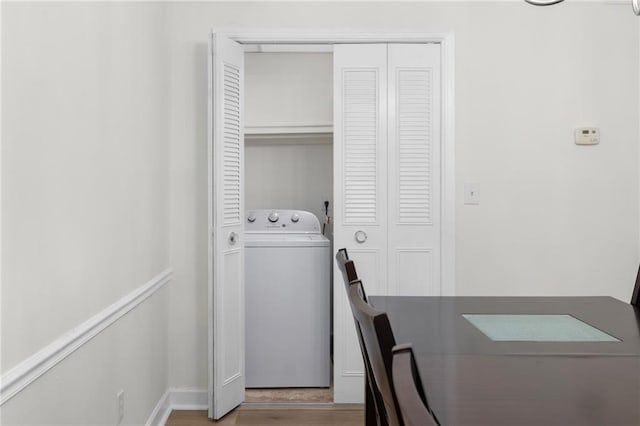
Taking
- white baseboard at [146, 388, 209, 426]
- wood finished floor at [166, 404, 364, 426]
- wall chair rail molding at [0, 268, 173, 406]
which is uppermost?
wall chair rail molding at [0, 268, 173, 406]

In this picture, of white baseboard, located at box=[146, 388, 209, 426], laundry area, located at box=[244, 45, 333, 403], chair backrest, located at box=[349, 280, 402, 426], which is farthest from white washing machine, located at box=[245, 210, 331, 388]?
chair backrest, located at box=[349, 280, 402, 426]

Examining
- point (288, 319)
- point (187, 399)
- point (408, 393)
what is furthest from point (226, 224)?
→ point (408, 393)

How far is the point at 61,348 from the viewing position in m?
1.39

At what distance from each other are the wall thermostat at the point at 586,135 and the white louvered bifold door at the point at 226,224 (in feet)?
6.28

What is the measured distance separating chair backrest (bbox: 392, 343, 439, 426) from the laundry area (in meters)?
2.44

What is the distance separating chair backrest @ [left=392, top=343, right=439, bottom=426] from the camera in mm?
520

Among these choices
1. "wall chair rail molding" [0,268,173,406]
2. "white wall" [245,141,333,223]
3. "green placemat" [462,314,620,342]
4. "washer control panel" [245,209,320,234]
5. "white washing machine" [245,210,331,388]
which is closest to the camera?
"wall chair rail molding" [0,268,173,406]

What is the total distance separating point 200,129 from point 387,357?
7.40 ft

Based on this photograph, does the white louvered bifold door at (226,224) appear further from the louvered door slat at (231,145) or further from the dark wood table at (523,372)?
the dark wood table at (523,372)

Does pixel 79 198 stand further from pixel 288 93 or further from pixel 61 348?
pixel 288 93

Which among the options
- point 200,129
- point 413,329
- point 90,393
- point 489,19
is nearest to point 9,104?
point 90,393

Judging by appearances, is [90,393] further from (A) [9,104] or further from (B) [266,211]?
(B) [266,211]

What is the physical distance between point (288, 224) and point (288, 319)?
903 mm

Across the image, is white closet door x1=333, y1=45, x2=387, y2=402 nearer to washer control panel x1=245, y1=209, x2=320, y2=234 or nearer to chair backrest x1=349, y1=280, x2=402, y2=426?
washer control panel x1=245, y1=209, x2=320, y2=234
